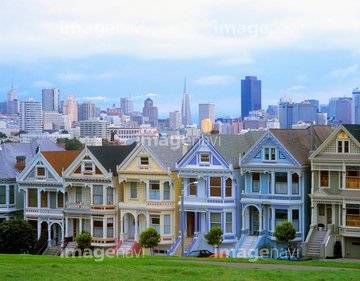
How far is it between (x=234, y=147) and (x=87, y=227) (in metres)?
13.2

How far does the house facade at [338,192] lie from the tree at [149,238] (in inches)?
420

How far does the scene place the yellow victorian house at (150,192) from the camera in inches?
1988

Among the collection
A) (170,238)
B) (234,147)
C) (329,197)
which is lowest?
(170,238)

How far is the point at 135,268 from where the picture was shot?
104 feet

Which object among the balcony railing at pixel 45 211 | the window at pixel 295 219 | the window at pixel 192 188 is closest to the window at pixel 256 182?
the window at pixel 295 219

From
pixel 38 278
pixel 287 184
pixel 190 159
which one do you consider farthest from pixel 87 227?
pixel 38 278

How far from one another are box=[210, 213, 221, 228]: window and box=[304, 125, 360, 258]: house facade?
686cm

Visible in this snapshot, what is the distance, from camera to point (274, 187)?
4719 cm

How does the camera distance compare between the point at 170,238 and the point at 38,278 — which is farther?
the point at 170,238

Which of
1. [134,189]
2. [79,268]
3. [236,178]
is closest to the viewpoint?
[79,268]

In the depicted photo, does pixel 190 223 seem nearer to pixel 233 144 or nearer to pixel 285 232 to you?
pixel 233 144

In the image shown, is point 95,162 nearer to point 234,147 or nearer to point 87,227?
point 87,227

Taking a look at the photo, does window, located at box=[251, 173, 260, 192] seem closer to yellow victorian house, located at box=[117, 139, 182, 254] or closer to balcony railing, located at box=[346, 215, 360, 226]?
yellow victorian house, located at box=[117, 139, 182, 254]

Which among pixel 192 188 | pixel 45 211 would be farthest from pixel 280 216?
pixel 45 211
